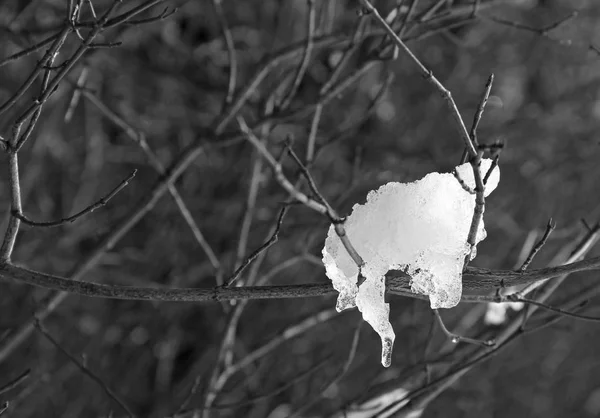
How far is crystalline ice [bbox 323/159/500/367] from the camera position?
1.30m

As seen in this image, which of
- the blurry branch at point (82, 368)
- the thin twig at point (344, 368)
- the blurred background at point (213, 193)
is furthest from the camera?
the blurred background at point (213, 193)

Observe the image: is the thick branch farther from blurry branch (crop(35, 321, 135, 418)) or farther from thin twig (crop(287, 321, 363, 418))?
thin twig (crop(287, 321, 363, 418))

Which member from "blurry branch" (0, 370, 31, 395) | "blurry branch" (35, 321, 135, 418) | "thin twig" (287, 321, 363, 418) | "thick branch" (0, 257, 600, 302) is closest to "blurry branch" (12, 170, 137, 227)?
"thick branch" (0, 257, 600, 302)

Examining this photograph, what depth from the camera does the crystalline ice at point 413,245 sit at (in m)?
1.30

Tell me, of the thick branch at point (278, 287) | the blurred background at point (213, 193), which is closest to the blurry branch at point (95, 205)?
the thick branch at point (278, 287)

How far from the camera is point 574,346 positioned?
553 cm

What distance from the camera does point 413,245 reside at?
1.31 meters

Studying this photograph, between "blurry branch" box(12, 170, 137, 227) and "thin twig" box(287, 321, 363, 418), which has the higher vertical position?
"blurry branch" box(12, 170, 137, 227)

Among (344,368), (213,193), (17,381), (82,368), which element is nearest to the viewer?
(17,381)

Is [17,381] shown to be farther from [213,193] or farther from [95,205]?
[213,193]


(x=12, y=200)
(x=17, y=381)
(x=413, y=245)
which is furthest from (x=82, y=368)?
(x=413, y=245)

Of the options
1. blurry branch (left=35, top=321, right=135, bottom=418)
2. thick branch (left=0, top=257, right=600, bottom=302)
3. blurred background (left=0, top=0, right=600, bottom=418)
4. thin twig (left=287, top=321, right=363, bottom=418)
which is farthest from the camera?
A: blurred background (left=0, top=0, right=600, bottom=418)

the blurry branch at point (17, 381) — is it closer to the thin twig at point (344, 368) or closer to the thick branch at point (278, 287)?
the thick branch at point (278, 287)

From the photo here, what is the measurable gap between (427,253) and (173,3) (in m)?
2.76
